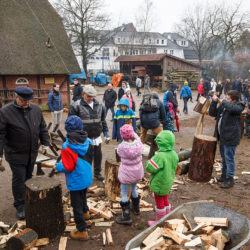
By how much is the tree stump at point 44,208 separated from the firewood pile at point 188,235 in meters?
1.64

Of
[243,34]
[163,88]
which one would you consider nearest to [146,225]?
[163,88]

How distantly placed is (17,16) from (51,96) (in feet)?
29.7

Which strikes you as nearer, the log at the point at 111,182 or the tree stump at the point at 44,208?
the tree stump at the point at 44,208

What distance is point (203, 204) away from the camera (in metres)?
3.87

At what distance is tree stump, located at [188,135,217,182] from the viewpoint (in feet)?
19.8

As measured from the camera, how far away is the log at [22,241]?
11.7ft

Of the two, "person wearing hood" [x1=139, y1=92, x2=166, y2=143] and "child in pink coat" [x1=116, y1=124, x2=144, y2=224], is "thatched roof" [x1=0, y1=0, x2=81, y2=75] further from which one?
"child in pink coat" [x1=116, y1=124, x2=144, y2=224]

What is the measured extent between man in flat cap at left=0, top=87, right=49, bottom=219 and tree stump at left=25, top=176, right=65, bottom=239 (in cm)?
56

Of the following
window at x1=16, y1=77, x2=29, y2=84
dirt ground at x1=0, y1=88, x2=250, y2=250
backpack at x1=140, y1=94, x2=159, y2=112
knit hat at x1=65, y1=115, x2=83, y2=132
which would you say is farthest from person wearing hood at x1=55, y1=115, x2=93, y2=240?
window at x1=16, y1=77, x2=29, y2=84

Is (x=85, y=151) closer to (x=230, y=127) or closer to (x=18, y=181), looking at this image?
(x=18, y=181)

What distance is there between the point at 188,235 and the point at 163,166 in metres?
1.06

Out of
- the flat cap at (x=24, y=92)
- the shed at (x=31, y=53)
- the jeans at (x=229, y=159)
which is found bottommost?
the jeans at (x=229, y=159)

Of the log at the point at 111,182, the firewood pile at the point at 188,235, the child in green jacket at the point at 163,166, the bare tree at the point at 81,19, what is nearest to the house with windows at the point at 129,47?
the bare tree at the point at 81,19

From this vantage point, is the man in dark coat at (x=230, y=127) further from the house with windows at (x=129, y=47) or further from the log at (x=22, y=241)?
the house with windows at (x=129, y=47)
